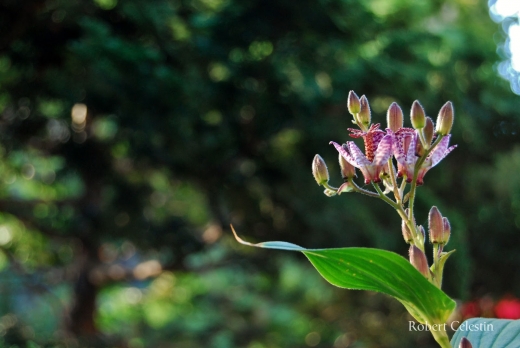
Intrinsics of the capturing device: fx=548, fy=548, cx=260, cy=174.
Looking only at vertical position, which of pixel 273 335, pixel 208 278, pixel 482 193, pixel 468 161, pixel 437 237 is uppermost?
pixel 437 237

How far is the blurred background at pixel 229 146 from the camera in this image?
149 cm

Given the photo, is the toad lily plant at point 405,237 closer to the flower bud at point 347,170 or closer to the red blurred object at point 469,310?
the flower bud at point 347,170

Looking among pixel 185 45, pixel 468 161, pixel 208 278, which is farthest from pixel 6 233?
pixel 468 161

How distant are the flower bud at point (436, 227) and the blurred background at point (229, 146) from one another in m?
0.99

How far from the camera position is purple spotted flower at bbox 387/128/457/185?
18.0 inches

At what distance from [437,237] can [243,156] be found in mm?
1371

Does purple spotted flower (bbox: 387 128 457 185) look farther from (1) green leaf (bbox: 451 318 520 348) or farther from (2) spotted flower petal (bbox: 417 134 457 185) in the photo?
(1) green leaf (bbox: 451 318 520 348)

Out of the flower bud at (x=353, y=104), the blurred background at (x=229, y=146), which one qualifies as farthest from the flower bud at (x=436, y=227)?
the blurred background at (x=229, y=146)

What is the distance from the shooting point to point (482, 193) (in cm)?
233

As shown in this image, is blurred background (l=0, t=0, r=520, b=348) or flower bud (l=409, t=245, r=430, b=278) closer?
flower bud (l=409, t=245, r=430, b=278)

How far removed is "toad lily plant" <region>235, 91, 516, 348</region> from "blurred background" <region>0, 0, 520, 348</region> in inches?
37.1

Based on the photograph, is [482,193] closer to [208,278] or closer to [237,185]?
[237,185]

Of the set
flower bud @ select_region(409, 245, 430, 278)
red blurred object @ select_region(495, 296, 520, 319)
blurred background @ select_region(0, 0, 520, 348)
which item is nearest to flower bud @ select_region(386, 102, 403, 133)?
flower bud @ select_region(409, 245, 430, 278)

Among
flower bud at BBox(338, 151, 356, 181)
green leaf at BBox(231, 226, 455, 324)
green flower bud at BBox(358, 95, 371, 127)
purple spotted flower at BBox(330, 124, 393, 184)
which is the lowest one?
green leaf at BBox(231, 226, 455, 324)
